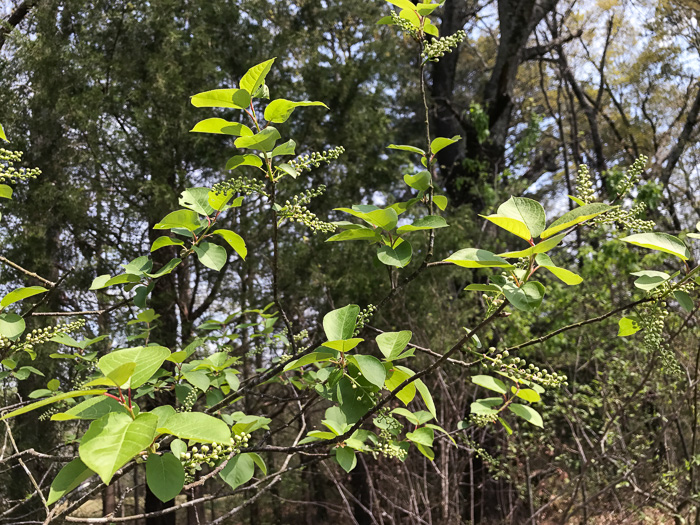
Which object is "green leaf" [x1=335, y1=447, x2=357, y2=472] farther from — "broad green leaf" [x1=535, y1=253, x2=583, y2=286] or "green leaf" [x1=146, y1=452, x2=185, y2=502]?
"broad green leaf" [x1=535, y1=253, x2=583, y2=286]

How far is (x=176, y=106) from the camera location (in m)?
4.55

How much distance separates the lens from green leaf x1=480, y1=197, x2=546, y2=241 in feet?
2.37

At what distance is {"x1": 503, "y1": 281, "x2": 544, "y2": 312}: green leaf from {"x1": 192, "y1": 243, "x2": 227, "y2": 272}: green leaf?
0.55 meters

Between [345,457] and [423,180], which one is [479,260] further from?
[345,457]

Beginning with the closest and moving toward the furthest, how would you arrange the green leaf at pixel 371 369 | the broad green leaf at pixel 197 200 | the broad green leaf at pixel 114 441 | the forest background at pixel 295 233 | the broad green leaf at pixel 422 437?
the broad green leaf at pixel 114 441 → the green leaf at pixel 371 369 → the broad green leaf at pixel 197 200 → the broad green leaf at pixel 422 437 → the forest background at pixel 295 233

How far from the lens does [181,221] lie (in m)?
0.97

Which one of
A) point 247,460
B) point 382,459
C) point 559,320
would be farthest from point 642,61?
point 247,460

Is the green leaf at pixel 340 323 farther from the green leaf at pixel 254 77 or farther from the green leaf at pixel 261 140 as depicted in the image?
the green leaf at pixel 254 77

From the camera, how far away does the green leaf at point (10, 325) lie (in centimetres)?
101

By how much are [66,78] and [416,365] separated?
4070mm

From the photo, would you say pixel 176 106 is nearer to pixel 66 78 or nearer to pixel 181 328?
pixel 66 78

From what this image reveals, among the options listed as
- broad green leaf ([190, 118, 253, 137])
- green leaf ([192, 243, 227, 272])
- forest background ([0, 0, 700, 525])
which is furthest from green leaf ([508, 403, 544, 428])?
forest background ([0, 0, 700, 525])

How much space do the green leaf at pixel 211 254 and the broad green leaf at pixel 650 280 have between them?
2.49 ft

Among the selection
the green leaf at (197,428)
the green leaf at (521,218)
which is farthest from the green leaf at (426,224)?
the green leaf at (197,428)
